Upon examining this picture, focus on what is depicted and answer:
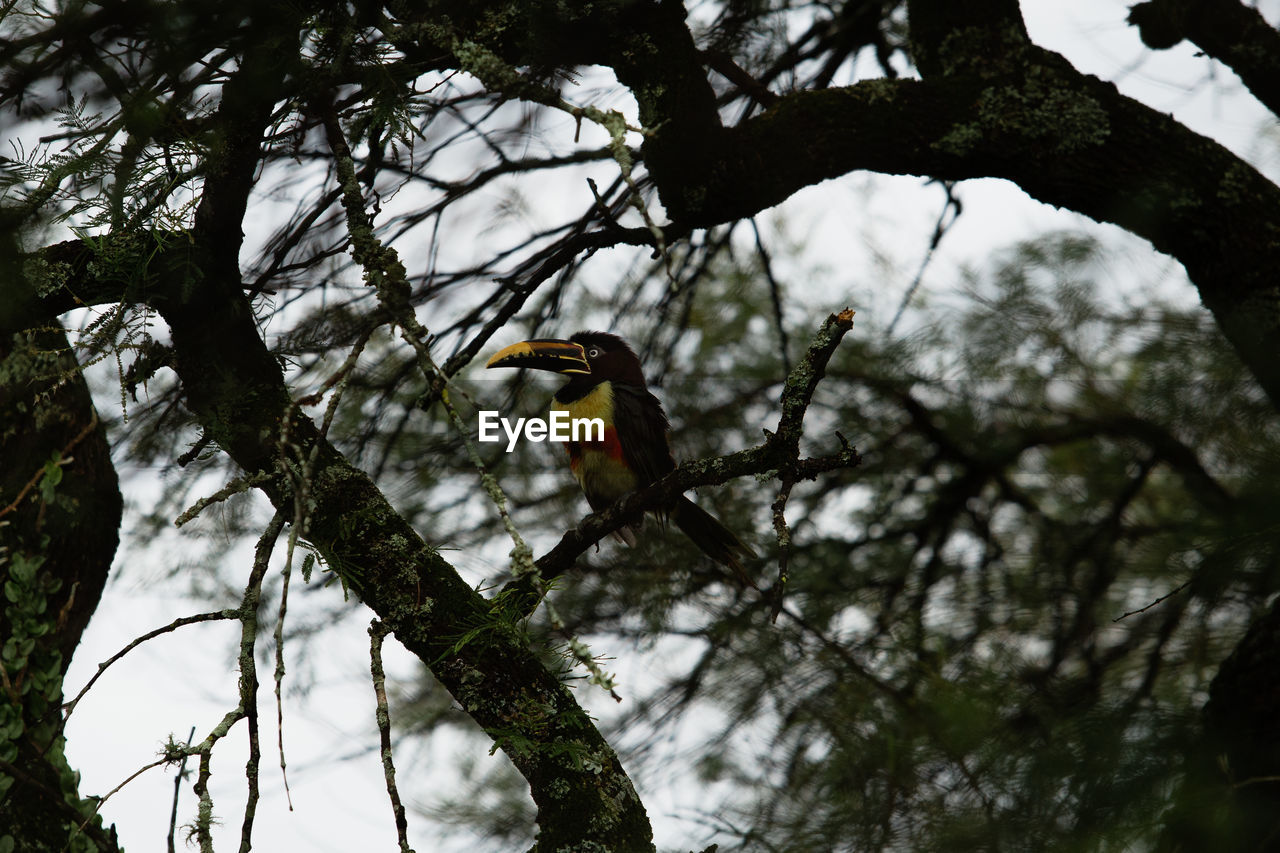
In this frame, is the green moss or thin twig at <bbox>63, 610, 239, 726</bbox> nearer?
thin twig at <bbox>63, 610, 239, 726</bbox>

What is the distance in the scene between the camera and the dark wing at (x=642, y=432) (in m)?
3.55

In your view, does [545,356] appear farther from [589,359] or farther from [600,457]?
[600,457]

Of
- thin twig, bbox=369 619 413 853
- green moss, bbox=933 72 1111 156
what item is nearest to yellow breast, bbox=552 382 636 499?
green moss, bbox=933 72 1111 156

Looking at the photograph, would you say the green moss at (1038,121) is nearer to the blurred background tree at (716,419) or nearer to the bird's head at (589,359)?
the blurred background tree at (716,419)

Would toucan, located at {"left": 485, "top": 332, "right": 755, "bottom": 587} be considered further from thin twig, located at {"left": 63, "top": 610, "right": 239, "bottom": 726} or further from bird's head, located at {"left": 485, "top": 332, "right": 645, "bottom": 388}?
thin twig, located at {"left": 63, "top": 610, "right": 239, "bottom": 726}

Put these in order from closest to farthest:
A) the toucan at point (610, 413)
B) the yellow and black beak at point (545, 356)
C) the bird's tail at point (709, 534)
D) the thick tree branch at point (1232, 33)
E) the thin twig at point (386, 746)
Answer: the thin twig at point (386, 746)
the thick tree branch at point (1232, 33)
the bird's tail at point (709, 534)
the yellow and black beak at point (545, 356)
the toucan at point (610, 413)

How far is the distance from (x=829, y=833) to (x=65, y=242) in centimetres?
214

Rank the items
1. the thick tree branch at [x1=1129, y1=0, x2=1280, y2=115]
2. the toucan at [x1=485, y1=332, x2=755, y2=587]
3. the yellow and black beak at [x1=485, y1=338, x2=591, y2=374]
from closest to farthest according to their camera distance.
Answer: the thick tree branch at [x1=1129, y1=0, x2=1280, y2=115], the yellow and black beak at [x1=485, y1=338, x2=591, y2=374], the toucan at [x1=485, y1=332, x2=755, y2=587]

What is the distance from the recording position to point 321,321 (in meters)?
2.67

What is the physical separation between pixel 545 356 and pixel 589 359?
24 cm

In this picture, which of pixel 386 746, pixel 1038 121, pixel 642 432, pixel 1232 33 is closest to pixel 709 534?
pixel 642 432

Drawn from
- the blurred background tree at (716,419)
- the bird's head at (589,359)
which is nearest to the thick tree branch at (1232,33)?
the blurred background tree at (716,419)

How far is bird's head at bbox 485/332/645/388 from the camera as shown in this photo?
11.3ft

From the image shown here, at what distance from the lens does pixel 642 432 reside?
11.7ft
